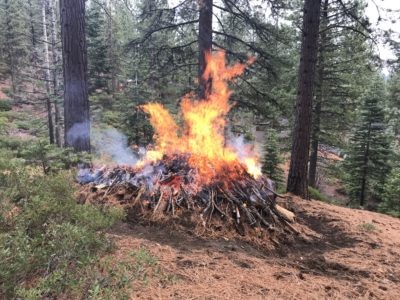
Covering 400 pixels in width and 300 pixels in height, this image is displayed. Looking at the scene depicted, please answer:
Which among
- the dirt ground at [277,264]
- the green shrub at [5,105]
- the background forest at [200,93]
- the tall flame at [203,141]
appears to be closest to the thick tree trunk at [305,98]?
the background forest at [200,93]

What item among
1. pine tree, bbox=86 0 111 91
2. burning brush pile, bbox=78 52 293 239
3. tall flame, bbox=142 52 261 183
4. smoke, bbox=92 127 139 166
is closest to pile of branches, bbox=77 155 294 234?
burning brush pile, bbox=78 52 293 239

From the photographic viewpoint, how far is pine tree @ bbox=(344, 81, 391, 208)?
1856cm

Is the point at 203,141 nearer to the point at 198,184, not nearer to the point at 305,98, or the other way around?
the point at 198,184

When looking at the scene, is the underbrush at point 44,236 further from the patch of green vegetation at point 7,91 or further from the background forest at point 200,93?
the patch of green vegetation at point 7,91

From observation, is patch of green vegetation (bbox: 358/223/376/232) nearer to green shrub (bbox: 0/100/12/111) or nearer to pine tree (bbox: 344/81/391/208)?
pine tree (bbox: 344/81/391/208)

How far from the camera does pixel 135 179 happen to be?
6551mm

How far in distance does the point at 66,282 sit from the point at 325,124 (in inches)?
663

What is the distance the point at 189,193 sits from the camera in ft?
20.7

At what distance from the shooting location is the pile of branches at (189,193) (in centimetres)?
609

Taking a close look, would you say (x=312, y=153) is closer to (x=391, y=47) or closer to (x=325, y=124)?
(x=325, y=124)

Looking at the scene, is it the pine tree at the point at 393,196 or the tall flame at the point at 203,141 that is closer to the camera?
the tall flame at the point at 203,141

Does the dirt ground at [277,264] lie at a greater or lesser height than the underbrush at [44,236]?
lesser

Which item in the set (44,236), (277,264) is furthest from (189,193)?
(44,236)

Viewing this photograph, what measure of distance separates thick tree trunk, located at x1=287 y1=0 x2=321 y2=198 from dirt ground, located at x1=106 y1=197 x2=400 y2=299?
2693mm
